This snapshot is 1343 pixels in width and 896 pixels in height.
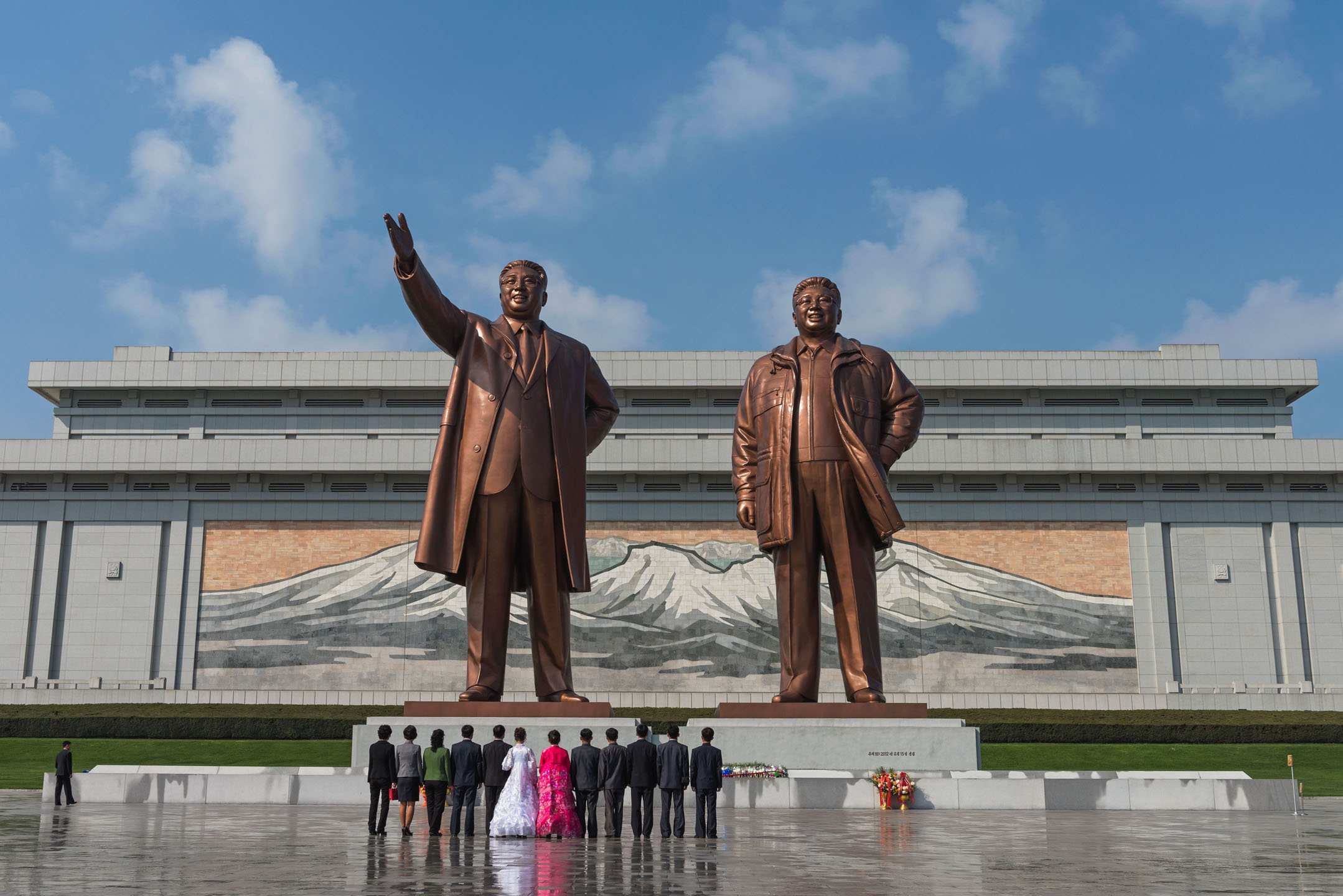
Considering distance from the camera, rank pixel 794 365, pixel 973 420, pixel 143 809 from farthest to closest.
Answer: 1. pixel 973 420
2. pixel 794 365
3. pixel 143 809

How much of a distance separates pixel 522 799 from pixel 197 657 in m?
23.7

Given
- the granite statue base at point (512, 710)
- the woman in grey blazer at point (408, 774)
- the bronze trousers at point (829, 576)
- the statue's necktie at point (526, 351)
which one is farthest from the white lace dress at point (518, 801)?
the statue's necktie at point (526, 351)

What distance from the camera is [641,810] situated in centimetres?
786

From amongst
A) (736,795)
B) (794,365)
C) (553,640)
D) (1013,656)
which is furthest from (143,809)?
(1013,656)

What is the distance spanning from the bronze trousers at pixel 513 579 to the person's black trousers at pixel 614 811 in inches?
80.9

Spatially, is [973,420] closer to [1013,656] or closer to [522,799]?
[1013,656]

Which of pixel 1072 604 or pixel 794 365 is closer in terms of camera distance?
pixel 794 365

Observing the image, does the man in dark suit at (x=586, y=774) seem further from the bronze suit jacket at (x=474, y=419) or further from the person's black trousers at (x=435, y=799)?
the bronze suit jacket at (x=474, y=419)

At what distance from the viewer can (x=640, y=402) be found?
3244 cm

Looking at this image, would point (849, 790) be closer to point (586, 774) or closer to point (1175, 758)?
point (586, 774)

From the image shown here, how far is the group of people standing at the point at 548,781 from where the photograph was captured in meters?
7.59

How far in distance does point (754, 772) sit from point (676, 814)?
2039 millimetres

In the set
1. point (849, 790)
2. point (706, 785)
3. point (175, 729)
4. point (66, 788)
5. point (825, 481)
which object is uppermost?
point (825, 481)

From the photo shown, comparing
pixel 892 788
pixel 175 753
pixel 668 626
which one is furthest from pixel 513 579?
pixel 668 626
